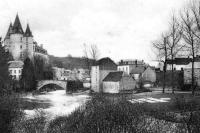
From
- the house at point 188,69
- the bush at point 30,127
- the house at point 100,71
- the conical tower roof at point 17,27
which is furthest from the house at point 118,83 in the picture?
the conical tower roof at point 17,27

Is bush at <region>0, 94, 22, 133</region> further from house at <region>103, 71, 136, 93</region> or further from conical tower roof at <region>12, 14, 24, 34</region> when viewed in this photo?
conical tower roof at <region>12, 14, 24, 34</region>

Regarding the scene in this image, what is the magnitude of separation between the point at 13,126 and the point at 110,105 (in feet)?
23.4

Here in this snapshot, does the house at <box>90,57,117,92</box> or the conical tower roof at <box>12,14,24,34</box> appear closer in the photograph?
the house at <box>90,57,117,92</box>

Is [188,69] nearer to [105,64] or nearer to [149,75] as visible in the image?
[105,64]

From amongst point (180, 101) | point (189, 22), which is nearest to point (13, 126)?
point (180, 101)

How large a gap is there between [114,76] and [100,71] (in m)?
4.78

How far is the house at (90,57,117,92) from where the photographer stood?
6038 cm

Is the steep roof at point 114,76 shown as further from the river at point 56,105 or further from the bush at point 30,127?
the bush at point 30,127

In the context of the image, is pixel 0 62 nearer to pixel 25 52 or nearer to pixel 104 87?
pixel 104 87

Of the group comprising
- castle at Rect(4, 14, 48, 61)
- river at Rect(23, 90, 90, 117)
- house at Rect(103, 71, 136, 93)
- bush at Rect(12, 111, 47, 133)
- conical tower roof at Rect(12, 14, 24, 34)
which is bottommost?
river at Rect(23, 90, 90, 117)

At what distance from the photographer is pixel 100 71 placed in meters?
60.4

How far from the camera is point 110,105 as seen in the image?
13.8m

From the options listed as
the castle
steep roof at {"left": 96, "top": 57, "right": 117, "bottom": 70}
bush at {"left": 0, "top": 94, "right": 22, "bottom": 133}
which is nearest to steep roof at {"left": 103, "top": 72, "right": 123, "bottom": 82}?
steep roof at {"left": 96, "top": 57, "right": 117, "bottom": 70}

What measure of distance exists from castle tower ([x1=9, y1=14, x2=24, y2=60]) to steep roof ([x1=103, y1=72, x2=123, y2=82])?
63779mm
